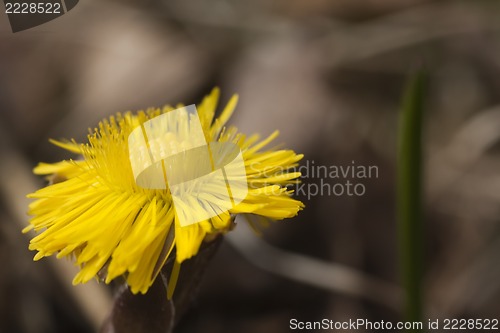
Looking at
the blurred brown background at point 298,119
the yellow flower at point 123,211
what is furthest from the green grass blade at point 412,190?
the blurred brown background at point 298,119

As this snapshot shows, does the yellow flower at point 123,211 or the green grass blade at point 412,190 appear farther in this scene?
the green grass blade at point 412,190

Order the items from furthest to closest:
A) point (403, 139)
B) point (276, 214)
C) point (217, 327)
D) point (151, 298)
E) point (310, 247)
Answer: point (310, 247) → point (217, 327) → point (403, 139) → point (151, 298) → point (276, 214)

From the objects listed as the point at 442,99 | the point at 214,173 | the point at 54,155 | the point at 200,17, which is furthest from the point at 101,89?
the point at 214,173

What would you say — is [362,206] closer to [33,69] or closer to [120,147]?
[120,147]

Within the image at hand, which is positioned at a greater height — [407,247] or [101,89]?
[101,89]

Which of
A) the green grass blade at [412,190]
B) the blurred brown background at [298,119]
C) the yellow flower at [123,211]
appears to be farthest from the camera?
the blurred brown background at [298,119]

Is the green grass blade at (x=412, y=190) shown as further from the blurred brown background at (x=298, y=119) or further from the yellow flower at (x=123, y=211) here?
the blurred brown background at (x=298, y=119)

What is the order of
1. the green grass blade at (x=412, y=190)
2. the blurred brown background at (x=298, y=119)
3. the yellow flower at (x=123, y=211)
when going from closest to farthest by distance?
the yellow flower at (x=123, y=211)
the green grass blade at (x=412, y=190)
the blurred brown background at (x=298, y=119)
